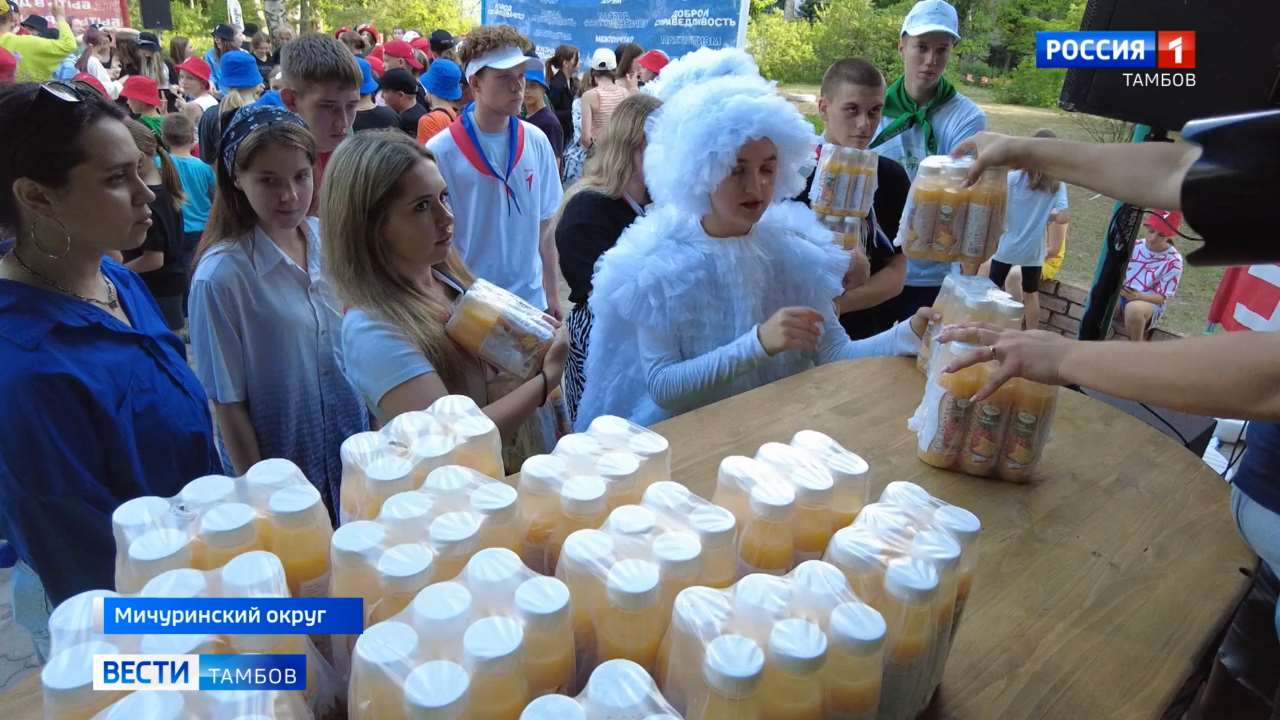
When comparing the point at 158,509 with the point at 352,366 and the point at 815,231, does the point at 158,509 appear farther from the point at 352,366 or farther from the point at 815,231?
the point at 815,231

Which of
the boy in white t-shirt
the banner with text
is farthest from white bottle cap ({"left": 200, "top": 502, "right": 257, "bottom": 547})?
the banner with text

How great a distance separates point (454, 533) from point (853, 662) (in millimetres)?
548

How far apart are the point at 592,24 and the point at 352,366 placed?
762cm

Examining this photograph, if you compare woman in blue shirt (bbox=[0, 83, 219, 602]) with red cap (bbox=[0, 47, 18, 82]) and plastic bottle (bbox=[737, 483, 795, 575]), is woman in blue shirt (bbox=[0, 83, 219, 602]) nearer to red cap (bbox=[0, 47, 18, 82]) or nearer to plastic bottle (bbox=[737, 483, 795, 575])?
plastic bottle (bbox=[737, 483, 795, 575])

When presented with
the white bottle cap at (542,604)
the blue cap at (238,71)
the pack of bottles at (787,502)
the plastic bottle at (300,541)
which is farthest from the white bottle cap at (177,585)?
the blue cap at (238,71)

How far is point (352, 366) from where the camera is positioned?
78.6 inches

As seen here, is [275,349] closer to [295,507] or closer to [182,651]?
[295,507]

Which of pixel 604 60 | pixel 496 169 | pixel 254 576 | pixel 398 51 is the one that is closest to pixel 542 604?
pixel 254 576

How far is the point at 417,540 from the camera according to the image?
40.5 inches

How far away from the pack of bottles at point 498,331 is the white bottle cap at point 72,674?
3.80 ft

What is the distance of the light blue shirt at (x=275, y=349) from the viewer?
7.16 ft

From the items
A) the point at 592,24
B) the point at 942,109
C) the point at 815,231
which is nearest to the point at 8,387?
the point at 815,231

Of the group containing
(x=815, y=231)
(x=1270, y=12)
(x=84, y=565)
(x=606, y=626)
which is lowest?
(x=84, y=565)

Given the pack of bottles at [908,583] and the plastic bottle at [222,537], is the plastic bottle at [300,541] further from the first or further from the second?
the pack of bottles at [908,583]
